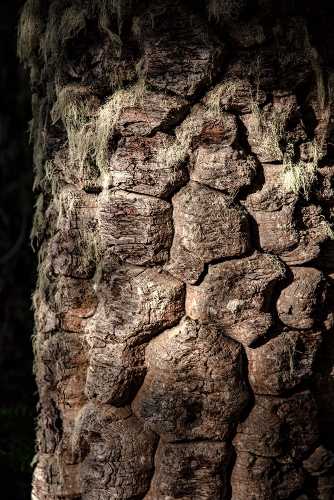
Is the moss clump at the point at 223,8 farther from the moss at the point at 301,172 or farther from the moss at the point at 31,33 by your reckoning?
the moss at the point at 31,33

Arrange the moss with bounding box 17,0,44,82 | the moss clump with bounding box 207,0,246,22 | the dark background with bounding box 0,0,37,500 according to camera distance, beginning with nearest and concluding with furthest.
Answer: the moss clump with bounding box 207,0,246,22
the moss with bounding box 17,0,44,82
the dark background with bounding box 0,0,37,500

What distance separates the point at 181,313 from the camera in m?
1.37

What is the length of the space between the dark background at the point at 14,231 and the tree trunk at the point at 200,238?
1.31m

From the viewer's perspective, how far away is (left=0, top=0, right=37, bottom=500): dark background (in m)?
2.71

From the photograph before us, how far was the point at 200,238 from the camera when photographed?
1.32 meters

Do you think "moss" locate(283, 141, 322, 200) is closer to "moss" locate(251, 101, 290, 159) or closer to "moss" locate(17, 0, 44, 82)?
"moss" locate(251, 101, 290, 159)

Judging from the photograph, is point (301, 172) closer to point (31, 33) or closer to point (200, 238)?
point (200, 238)

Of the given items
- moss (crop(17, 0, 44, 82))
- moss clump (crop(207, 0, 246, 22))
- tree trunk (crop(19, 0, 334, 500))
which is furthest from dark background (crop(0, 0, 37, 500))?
moss clump (crop(207, 0, 246, 22))

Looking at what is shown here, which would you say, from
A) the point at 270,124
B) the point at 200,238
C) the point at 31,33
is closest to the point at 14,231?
the point at 31,33

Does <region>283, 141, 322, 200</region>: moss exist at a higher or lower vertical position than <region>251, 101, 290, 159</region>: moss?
lower

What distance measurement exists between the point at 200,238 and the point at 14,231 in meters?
1.65

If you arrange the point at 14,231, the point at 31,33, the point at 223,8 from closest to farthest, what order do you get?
the point at 223,8 < the point at 31,33 < the point at 14,231

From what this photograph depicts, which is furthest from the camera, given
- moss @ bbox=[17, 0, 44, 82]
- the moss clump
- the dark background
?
the dark background

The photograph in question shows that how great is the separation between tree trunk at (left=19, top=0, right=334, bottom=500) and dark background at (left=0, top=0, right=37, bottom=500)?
1314mm
